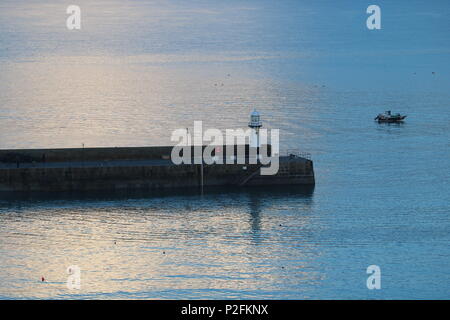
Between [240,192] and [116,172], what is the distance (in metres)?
6.13

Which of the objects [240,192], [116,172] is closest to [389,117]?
[240,192]

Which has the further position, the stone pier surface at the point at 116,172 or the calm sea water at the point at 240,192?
the stone pier surface at the point at 116,172

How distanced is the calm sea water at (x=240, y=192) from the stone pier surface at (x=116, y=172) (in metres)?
1.08

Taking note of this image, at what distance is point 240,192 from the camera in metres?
55.4

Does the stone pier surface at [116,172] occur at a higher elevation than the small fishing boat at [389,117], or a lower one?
lower

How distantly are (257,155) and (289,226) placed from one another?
9602 millimetres

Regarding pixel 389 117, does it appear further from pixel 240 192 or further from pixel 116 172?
pixel 116 172

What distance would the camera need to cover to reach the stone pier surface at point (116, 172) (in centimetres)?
5459

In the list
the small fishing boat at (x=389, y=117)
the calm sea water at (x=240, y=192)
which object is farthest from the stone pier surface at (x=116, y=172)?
the small fishing boat at (x=389, y=117)

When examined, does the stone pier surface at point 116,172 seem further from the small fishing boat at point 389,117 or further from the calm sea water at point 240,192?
the small fishing boat at point 389,117

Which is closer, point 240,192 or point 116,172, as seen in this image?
point 116,172

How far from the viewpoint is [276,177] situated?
185 ft

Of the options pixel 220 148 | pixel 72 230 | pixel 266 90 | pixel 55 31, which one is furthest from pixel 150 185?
pixel 55 31

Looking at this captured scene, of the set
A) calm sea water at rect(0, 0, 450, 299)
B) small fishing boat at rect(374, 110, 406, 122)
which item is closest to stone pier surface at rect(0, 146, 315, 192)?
calm sea water at rect(0, 0, 450, 299)
